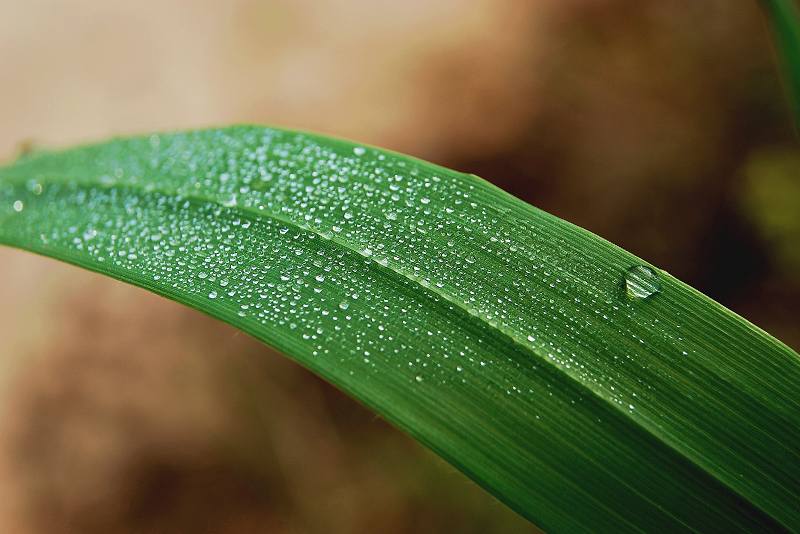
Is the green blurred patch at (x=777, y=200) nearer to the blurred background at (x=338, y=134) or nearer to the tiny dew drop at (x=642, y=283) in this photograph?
the blurred background at (x=338, y=134)

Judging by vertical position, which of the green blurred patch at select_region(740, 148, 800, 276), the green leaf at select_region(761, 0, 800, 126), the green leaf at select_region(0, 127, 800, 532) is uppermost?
the green blurred patch at select_region(740, 148, 800, 276)

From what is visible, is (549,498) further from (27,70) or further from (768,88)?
(27,70)

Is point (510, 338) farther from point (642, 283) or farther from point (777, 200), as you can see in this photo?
point (777, 200)

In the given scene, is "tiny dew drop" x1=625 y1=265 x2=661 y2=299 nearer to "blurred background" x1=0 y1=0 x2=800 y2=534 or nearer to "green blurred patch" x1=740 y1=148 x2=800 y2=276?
"blurred background" x1=0 y1=0 x2=800 y2=534

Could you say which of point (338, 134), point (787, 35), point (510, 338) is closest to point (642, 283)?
point (510, 338)

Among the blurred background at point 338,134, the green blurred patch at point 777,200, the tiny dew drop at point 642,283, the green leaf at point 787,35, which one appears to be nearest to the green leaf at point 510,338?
the tiny dew drop at point 642,283

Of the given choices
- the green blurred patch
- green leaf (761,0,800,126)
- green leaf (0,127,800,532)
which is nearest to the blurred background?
the green blurred patch
